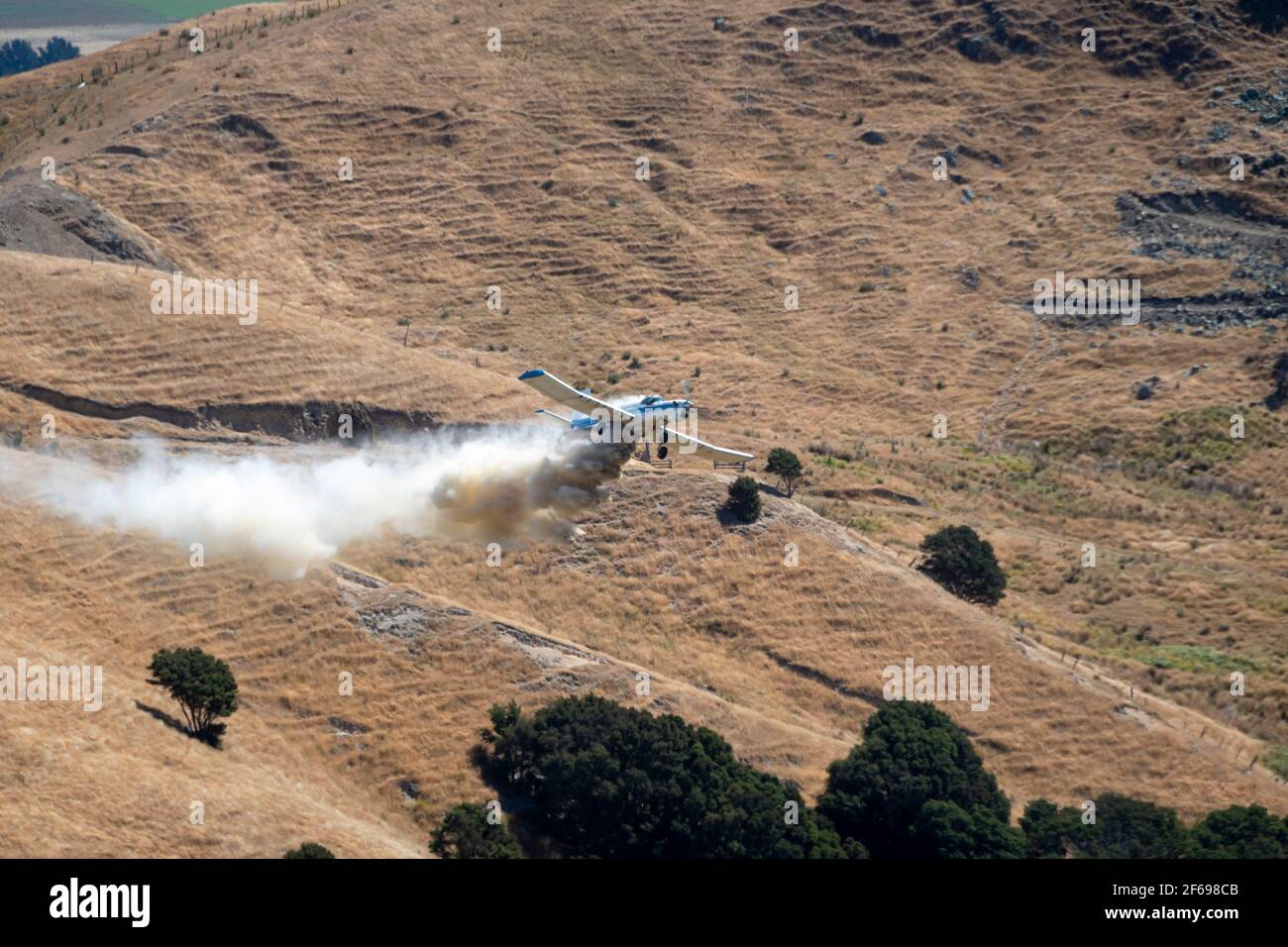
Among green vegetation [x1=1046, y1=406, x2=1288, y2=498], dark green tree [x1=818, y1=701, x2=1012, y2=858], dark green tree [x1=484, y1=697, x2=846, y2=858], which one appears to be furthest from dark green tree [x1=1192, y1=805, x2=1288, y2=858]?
green vegetation [x1=1046, y1=406, x2=1288, y2=498]

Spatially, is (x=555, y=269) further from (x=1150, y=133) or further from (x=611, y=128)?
(x=1150, y=133)

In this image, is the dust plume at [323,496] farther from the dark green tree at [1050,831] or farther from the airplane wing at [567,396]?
the dark green tree at [1050,831]

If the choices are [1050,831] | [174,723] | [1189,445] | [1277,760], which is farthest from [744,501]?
[1189,445]

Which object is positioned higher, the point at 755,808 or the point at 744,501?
the point at 744,501

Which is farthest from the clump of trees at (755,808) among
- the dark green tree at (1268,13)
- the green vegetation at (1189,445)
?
the dark green tree at (1268,13)

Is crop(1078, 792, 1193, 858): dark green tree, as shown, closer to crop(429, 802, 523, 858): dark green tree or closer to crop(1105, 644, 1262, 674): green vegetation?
crop(1105, 644, 1262, 674): green vegetation

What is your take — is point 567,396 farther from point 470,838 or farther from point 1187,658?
point 1187,658
